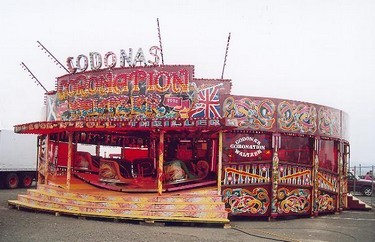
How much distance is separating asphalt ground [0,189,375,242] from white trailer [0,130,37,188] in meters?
10.5

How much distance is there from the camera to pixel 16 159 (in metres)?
26.2

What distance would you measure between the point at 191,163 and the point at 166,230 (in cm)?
634

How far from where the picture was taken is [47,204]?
1560 centimetres

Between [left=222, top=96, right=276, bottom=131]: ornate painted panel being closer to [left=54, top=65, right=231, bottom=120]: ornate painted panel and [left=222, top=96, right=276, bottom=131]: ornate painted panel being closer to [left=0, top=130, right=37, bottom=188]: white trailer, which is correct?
[left=54, top=65, right=231, bottom=120]: ornate painted panel

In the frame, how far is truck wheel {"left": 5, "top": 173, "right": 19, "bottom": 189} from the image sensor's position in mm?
26062

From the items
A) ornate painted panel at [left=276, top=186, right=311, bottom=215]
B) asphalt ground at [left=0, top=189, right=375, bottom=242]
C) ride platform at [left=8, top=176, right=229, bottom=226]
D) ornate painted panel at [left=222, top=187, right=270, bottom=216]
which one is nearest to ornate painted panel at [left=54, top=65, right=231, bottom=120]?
ornate painted panel at [left=222, top=187, right=270, bottom=216]

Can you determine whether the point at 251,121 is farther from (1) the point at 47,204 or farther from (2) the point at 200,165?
(1) the point at 47,204

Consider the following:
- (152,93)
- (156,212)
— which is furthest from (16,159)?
(156,212)

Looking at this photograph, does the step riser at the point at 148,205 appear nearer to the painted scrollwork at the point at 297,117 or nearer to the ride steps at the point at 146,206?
the ride steps at the point at 146,206

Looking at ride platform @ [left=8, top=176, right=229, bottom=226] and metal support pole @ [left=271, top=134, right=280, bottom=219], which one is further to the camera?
metal support pole @ [left=271, top=134, right=280, bottom=219]

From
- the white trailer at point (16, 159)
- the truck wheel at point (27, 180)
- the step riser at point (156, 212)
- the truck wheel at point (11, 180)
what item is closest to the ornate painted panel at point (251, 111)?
the step riser at point (156, 212)

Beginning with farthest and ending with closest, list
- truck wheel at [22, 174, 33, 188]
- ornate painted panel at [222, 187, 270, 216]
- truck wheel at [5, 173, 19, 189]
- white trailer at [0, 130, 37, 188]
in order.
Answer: truck wheel at [22, 174, 33, 188] < truck wheel at [5, 173, 19, 189] < white trailer at [0, 130, 37, 188] < ornate painted panel at [222, 187, 270, 216]

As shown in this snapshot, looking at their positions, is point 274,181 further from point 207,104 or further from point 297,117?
point 207,104

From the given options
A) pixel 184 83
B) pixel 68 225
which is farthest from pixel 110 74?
pixel 68 225
